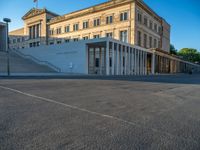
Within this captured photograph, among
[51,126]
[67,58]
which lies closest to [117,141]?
[51,126]

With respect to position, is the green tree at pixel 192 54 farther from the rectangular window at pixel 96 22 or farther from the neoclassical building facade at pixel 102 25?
the rectangular window at pixel 96 22

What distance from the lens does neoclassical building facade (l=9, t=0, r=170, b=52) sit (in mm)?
40119

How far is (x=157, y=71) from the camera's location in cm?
4412

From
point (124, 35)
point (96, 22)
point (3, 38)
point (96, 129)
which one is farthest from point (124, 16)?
point (96, 129)

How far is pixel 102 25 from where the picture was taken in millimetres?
43906

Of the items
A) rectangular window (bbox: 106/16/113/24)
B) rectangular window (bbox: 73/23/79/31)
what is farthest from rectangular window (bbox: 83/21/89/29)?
rectangular window (bbox: 106/16/113/24)

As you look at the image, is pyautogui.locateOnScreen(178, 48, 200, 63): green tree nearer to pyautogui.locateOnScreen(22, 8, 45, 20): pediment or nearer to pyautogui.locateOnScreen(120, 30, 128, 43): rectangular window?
pyautogui.locateOnScreen(120, 30, 128, 43): rectangular window

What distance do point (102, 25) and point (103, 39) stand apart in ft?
65.0

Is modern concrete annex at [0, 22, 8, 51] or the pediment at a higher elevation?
the pediment

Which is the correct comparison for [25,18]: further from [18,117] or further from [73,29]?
[18,117]

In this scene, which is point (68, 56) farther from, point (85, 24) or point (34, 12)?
point (34, 12)

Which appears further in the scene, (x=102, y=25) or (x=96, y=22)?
(x=96, y=22)

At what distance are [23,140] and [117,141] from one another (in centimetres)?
151

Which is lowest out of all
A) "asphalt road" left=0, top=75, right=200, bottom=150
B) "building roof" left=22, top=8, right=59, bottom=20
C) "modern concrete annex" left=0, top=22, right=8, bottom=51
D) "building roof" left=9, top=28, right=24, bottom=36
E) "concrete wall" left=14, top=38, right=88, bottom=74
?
"asphalt road" left=0, top=75, right=200, bottom=150
